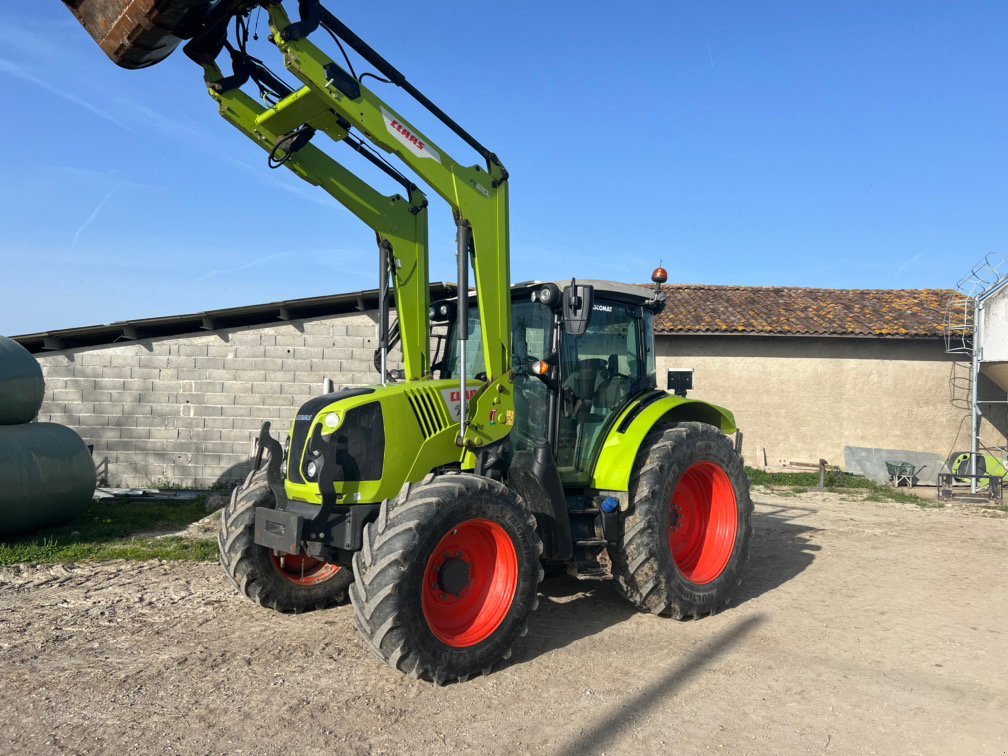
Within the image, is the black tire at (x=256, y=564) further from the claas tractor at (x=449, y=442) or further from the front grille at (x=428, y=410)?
the front grille at (x=428, y=410)

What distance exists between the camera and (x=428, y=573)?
416 centimetres

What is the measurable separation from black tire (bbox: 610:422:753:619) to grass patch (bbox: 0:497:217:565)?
3.99 m

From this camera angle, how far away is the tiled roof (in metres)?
15.9

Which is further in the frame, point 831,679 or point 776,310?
point 776,310

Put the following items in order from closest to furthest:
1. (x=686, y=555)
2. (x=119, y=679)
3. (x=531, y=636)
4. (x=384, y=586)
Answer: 1. (x=384, y=586)
2. (x=119, y=679)
3. (x=531, y=636)
4. (x=686, y=555)

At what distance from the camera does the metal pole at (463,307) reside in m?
4.38

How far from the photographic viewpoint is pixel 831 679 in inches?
168

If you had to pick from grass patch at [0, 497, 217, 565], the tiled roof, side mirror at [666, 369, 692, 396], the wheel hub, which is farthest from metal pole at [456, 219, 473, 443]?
the tiled roof

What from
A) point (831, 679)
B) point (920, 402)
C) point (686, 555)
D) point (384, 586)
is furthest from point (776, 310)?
point (384, 586)

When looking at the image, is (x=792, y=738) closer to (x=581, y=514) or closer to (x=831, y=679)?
(x=831, y=679)

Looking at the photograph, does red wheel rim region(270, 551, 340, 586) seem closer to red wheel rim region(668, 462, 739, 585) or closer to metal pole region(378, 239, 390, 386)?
metal pole region(378, 239, 390, 386)

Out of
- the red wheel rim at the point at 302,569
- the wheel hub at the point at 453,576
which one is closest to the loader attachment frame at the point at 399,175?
the wheel hub at the point at 453,576

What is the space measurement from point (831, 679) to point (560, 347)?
2.50 meters

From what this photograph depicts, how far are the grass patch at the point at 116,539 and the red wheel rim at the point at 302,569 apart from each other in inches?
81.7
